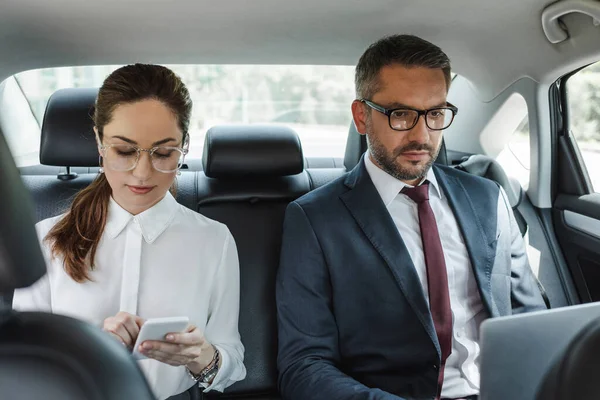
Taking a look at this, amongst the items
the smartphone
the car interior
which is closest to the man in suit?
the car interior

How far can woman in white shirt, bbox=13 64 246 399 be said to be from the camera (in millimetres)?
1626

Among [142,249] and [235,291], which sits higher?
[142,249]

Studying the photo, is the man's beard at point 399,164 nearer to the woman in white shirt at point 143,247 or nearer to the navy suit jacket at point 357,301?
the navy suit jacket at point 357,301

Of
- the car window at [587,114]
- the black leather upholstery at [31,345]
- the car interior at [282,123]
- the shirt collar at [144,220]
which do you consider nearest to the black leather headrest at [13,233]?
the black leather upholstery at [31,345]

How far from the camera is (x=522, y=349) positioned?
0.76 m

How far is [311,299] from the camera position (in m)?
1.79

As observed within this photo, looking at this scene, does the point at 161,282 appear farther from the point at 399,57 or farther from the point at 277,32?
the point at 277,32

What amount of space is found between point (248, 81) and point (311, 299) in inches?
62.8

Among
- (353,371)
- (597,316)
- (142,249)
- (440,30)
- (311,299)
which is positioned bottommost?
(353,371)

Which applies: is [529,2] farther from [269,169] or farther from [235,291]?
[235,291]

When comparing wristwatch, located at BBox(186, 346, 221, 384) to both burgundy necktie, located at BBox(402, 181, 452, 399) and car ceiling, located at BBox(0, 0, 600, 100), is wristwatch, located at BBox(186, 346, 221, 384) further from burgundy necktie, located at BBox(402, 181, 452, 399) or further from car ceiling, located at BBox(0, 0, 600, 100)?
car ceiling, located at BBox(0, 0, 600, 100)

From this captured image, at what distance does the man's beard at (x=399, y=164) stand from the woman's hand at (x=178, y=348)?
715mm

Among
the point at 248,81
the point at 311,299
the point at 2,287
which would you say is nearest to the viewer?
the point at 2,287

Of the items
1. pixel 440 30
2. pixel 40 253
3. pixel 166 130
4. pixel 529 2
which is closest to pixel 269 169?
pixel 166 130
